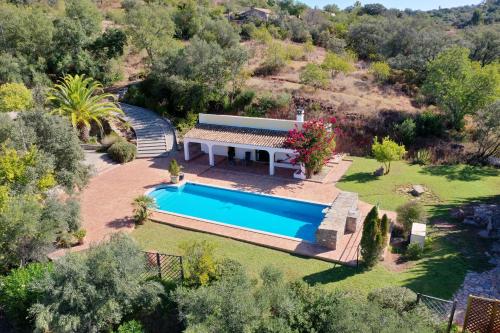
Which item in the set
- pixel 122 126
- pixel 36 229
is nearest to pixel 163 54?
pixel 122 126

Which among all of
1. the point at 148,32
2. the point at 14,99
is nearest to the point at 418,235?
the point at 14,99

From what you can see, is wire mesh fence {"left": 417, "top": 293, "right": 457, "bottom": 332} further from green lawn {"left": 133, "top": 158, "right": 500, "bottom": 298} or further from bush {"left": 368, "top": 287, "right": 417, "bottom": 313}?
green lawn {"left": 133, "top": 158, "right": 500, "bottom": 298}

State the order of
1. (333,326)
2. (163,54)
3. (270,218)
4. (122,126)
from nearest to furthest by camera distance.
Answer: (333,326) < (270,218) < (122,126) < (163,54)

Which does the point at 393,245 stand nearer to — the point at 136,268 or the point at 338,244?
the point at 338,244

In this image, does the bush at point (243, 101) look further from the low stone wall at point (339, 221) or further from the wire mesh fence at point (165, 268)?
the wire mesh fence at point (165, 268)

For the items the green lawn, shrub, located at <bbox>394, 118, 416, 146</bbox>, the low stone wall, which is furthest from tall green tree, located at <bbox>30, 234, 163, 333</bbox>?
shrub, located at <bbox>394, 118, 416, 146</bbox>
